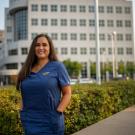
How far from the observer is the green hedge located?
7.16 metres

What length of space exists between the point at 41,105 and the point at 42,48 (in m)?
0.57

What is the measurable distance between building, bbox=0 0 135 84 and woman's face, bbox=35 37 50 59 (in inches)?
3059

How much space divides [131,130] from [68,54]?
7518 centimetres

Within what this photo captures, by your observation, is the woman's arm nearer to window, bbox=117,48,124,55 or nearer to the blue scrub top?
the blue scrub top

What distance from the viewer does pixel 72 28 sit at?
3324 inches

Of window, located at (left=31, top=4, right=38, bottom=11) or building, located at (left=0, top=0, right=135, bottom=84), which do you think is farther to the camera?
window, located at (left=31, top=4, right=38, bottom=11)

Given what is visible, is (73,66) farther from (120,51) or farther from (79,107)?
(79,107)

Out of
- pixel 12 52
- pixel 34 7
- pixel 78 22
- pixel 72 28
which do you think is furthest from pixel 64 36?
pixel 12 52

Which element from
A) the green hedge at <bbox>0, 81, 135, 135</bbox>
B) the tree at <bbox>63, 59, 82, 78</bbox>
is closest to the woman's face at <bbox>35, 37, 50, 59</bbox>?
the green hedge at <bbox>0, 81, 135, 135</bbox>

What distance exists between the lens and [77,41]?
8381 centimetres

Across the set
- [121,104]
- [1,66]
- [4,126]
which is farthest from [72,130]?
[1,66]

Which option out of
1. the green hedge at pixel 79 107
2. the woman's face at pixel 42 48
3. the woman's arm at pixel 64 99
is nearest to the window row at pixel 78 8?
the green hedge at pixel 79 107

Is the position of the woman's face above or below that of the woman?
above

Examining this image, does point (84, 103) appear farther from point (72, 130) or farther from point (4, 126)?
point (4, 126)
